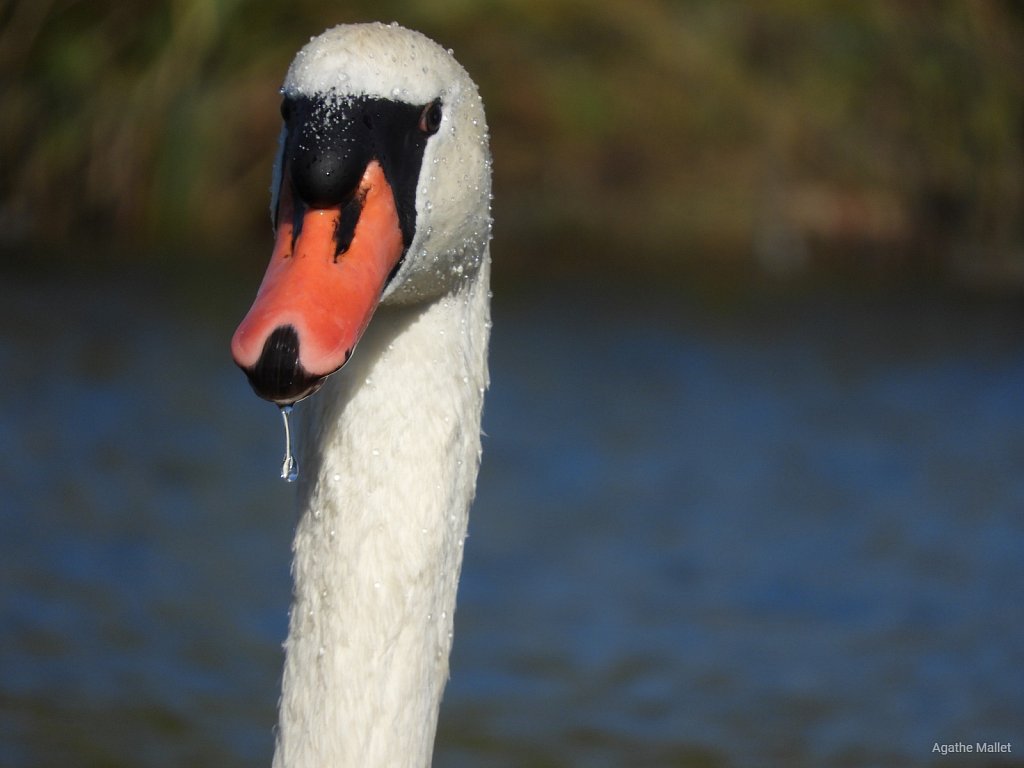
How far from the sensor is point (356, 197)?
301 centimetres

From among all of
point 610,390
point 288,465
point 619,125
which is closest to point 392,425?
point 288,465

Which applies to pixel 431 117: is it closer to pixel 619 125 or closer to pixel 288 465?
pixel 288 465

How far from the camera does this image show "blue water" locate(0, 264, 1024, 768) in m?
6.32

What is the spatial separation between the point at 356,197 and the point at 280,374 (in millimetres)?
463

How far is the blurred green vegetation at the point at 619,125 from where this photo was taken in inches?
561

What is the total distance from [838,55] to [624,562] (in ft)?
30.8

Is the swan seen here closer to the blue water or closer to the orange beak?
the orange beak

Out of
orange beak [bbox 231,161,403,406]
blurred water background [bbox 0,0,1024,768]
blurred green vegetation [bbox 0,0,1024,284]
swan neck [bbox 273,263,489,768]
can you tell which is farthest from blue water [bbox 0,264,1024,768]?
orange beak [bbox 231,161,403,406]

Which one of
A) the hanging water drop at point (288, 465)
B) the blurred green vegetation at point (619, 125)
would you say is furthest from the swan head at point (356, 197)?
the blurred green vegetation at point (619, 125)

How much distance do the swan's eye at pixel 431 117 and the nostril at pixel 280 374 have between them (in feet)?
2.05

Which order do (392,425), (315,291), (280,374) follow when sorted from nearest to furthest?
1. (280,374)
2. (315,291)
3. (392,425)

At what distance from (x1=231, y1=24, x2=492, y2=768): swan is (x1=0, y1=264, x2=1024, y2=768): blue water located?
2681 mm

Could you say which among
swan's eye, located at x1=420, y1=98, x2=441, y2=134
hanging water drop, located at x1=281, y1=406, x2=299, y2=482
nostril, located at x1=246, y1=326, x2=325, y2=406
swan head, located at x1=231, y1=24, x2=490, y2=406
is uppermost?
swan's eye, located at x1=420, y1=98, x2=441, y2=134

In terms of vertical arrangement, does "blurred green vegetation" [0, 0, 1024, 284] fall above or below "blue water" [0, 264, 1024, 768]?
above
